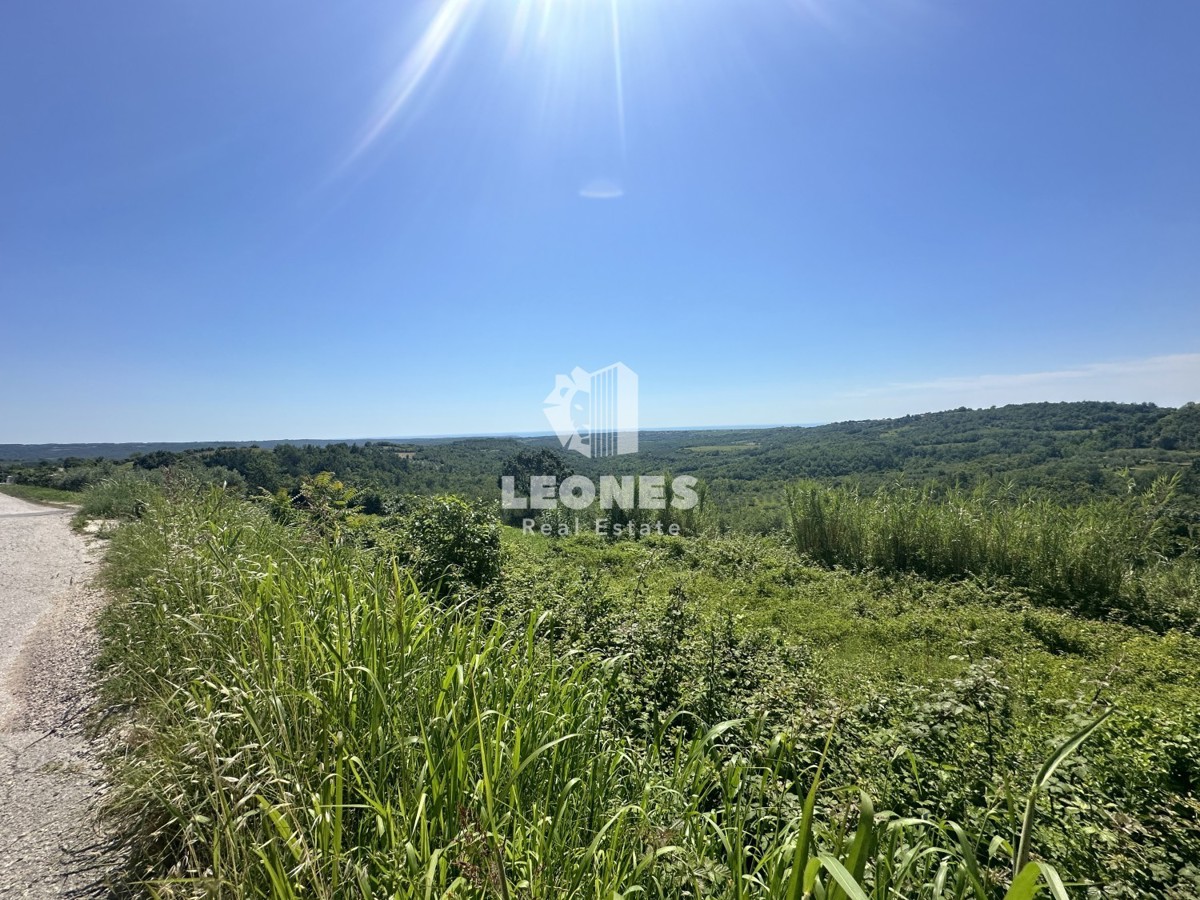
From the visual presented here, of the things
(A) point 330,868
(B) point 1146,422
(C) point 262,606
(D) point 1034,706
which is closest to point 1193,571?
(D) point 1034,706

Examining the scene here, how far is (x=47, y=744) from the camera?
2.40 metres

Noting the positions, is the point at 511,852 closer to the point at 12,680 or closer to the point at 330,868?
the point at 330,868

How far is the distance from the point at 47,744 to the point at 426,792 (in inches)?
98.5

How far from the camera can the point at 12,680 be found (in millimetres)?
3082

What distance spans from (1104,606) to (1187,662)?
6.08 ft

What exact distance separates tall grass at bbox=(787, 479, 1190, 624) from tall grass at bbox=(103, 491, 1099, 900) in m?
5.48

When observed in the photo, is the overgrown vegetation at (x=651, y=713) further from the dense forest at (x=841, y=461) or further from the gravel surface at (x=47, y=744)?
the dense forest at (x=841, y=461)

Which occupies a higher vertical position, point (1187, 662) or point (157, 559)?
point (157, 559)

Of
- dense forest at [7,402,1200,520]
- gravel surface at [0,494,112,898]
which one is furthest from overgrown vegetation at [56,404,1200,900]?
dense forest at [7,402,1200,520]

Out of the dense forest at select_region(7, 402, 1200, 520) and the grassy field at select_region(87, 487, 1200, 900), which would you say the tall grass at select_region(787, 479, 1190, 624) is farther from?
the grassy field at select_region(87, 487, 1200, 900)

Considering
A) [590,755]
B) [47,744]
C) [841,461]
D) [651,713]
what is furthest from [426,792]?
[841,461]

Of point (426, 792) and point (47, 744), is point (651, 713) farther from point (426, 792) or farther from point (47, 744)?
point (47, 744)

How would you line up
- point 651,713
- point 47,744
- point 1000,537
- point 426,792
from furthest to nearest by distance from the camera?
point 1000,537, point 651,713, point 47,744, point 426,792

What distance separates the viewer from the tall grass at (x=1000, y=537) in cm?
550
